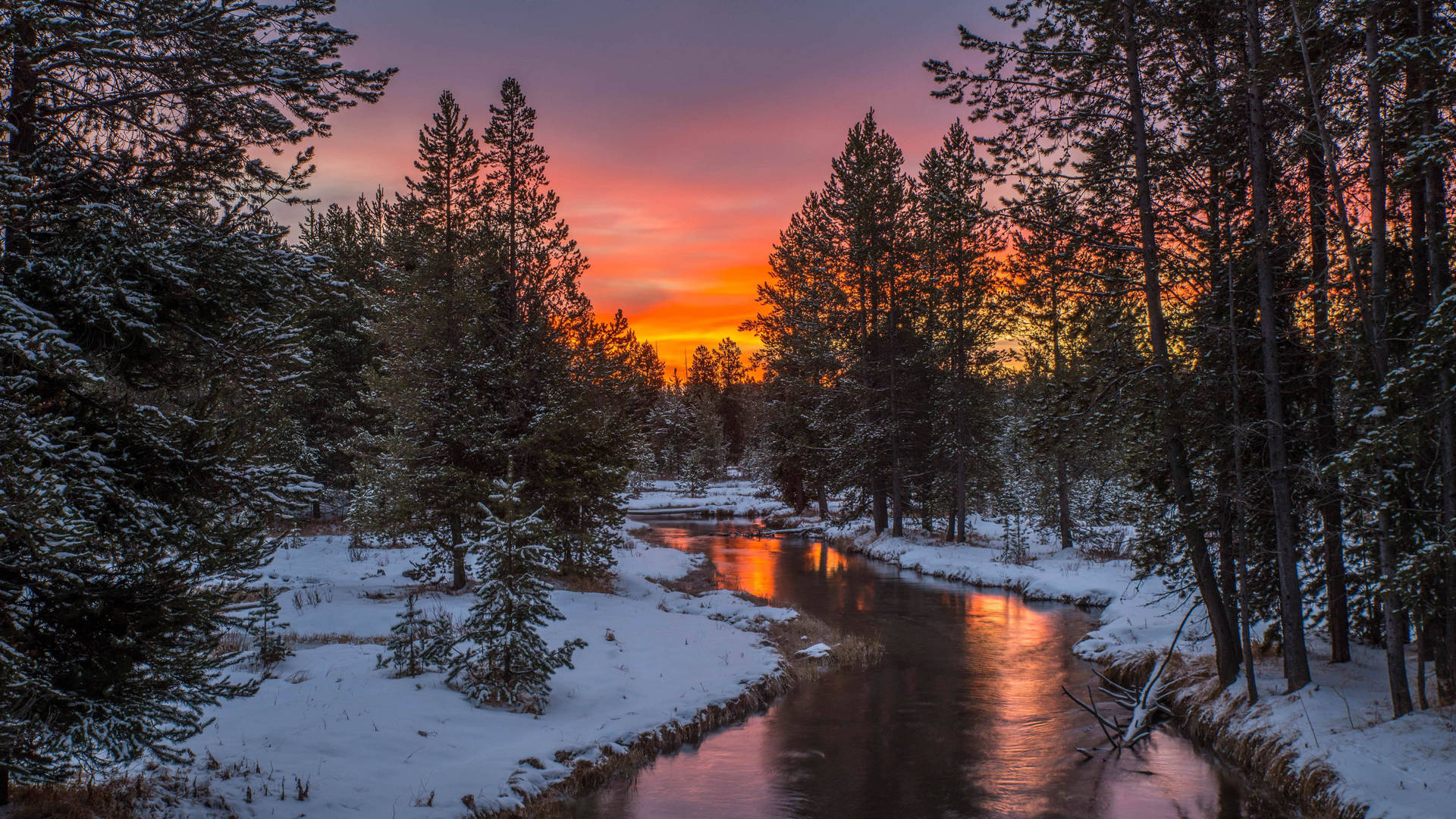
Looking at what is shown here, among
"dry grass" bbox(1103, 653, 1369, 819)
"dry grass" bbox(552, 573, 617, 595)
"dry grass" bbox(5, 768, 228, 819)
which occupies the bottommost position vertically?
"dry grass" bbox(1103, 653, 1369, 819)

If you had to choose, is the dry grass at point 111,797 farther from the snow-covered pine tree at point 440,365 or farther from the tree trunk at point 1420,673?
the tree trunk at point 1420,673

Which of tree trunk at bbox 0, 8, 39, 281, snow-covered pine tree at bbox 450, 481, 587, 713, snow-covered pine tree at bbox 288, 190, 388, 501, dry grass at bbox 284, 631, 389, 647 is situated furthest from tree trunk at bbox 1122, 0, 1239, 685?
snow-covered pine tree at bbox 288, 190, 388, 501

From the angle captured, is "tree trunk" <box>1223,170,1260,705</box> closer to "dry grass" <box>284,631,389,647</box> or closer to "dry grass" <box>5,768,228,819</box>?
"dry grass" <box>5,768,228,819</box>

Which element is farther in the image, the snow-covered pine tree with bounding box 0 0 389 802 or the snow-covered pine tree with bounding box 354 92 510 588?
the snow-covered pine tree with bounding box 354 92 510 588

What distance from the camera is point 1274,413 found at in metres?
10.5

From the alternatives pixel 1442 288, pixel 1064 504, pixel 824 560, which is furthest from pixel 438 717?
pixel 1064 504

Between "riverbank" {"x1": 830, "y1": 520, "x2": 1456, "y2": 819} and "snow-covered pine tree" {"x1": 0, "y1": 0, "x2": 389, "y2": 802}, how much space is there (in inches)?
436

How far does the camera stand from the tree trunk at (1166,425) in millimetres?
11992

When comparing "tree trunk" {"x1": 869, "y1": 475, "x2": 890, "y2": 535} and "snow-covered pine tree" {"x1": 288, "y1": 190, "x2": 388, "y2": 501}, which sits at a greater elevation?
"snow-covered pine tree" {"x1": 288, "y1": 190, "x2": 388, "y2": 501}

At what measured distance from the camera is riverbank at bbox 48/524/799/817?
8.01 m

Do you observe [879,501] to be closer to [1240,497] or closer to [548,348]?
[548,348]

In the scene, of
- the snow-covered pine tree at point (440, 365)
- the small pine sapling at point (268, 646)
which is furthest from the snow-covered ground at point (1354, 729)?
the snow-covered pine tree at point (440, 365)

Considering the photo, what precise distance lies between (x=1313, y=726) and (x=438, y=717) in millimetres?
11192

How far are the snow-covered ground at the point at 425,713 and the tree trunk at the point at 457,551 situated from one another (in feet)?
3.59
